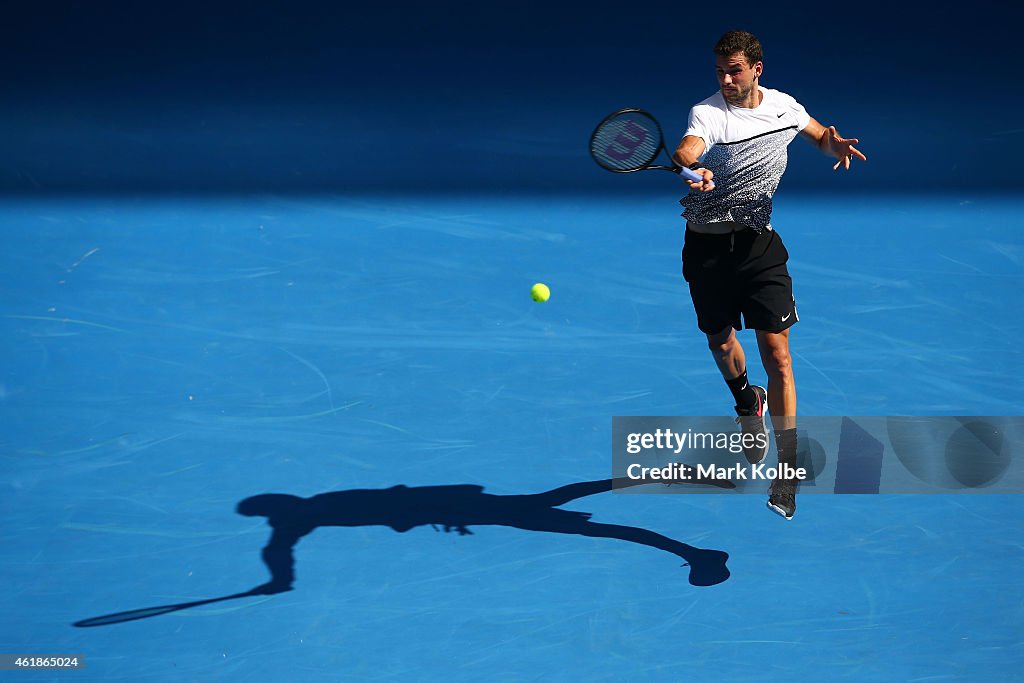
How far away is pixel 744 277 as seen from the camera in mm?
4355

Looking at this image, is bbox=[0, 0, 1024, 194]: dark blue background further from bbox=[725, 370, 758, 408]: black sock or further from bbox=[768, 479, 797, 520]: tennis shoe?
bbox=[768, 479, 797, 520]: tennis shoe

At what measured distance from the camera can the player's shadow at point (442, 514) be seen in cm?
435

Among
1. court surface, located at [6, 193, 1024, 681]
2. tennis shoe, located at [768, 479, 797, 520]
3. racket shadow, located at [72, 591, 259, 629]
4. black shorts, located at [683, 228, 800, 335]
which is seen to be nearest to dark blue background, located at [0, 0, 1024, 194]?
court surface, located at [6, 193, 1024, 681]

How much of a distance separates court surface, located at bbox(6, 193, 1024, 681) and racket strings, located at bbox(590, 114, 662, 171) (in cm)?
133

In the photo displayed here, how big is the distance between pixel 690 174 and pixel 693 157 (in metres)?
0.09

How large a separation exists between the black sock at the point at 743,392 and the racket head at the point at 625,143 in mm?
1038

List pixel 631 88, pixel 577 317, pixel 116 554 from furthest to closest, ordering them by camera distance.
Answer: pixel 631 88
pixel 577 317
pixel 116 554

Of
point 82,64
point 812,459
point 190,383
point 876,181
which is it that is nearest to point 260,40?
point 82,64

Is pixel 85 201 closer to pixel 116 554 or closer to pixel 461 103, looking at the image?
pixel 461 103

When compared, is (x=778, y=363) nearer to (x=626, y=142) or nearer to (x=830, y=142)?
(x=830, y=142)

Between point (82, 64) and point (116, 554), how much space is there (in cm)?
462

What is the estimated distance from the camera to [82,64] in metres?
7.77

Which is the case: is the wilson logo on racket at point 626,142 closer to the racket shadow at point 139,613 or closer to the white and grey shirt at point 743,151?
the white and grey shirt at point 743,151

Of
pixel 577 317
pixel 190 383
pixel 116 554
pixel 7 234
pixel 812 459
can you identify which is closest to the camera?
pixel 116 554
